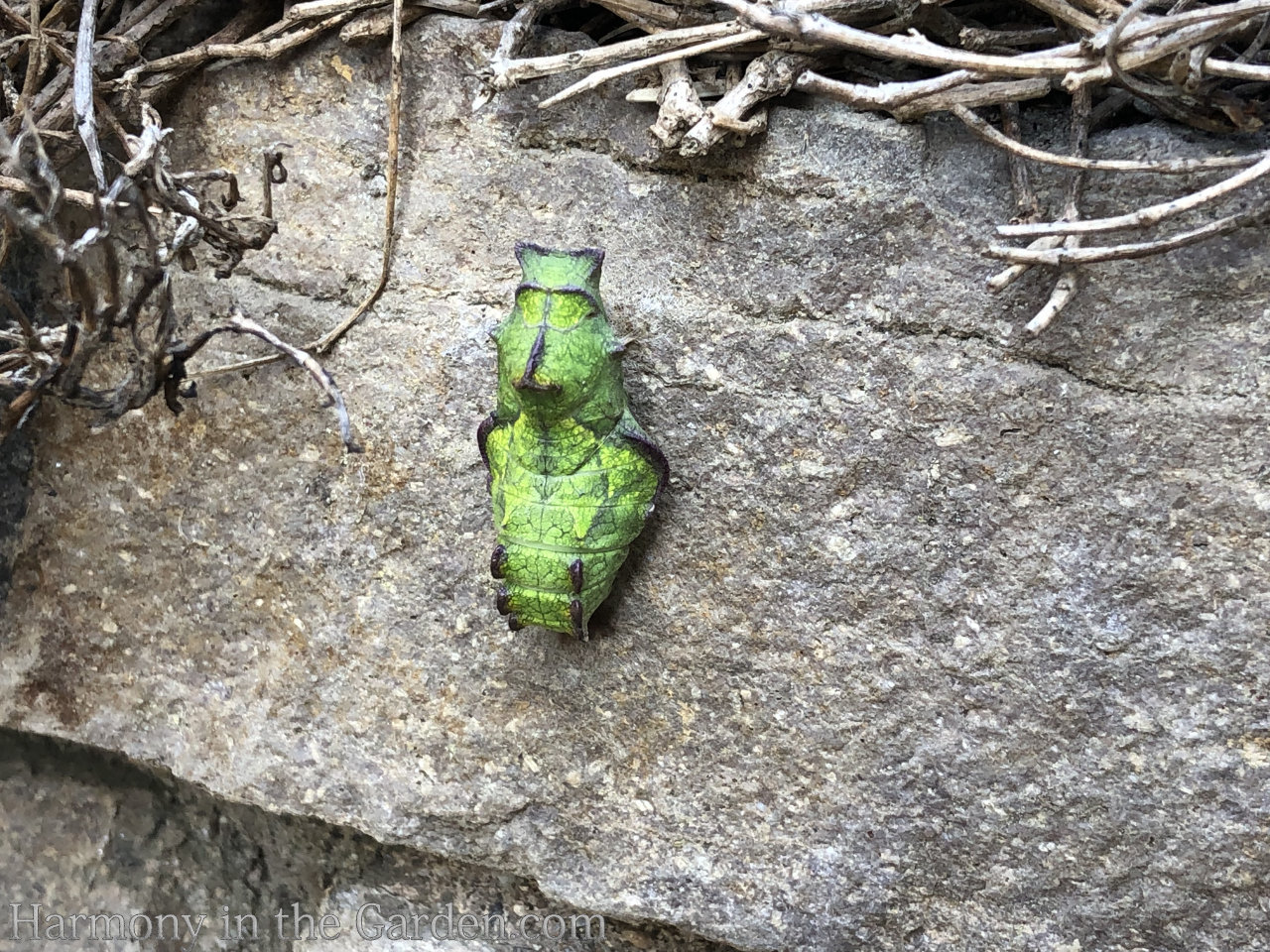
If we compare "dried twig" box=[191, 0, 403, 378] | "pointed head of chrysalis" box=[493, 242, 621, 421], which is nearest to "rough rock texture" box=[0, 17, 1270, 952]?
"dried twig" box=[191, 0, 403, 378]

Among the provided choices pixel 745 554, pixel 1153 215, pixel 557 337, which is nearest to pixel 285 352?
pixel 557 337

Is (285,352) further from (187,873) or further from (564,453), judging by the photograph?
(187,873)

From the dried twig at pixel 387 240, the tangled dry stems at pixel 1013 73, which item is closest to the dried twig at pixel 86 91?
the dried twig at pixel 387 240

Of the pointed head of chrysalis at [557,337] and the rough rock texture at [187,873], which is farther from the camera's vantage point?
the rough rock texture at [187,873]

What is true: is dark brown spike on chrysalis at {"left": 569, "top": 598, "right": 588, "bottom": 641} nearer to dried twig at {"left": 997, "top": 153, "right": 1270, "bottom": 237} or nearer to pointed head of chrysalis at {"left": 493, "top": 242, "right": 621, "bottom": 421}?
pointed head of chrysalis at {"left": 493, "top": 242, "right": 621, "bottom": 421}

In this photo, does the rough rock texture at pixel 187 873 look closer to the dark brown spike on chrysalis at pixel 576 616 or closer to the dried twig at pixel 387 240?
the dark brown spike on chrysalis at pixel 576 616

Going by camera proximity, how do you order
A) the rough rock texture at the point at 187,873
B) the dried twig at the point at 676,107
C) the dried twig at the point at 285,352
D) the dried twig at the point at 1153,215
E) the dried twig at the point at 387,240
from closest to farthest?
the dried twig at the point at 1153,215
the dried twig at the point at 285,352
the dried twig at the point at 676,107
the dried twig at the point at 387,240
the rough rock texture at the point at 187,873
